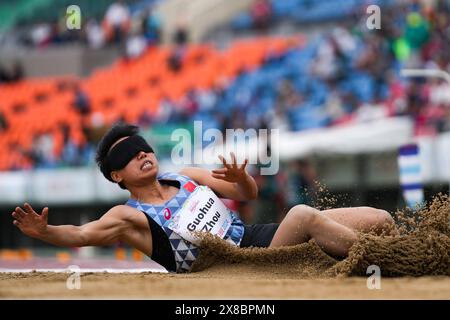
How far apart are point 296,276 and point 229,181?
2.71 feet

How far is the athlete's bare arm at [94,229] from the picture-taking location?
20.2 feet

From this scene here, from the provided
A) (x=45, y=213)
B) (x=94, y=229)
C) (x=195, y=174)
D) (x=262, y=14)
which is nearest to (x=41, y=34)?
(x=262, y=14)

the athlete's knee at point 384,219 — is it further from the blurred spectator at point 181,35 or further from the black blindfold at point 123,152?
the blurred spectator at point 181,35

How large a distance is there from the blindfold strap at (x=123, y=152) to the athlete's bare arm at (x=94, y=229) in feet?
1.11

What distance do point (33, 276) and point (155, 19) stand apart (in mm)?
20854

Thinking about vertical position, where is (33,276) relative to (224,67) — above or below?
below

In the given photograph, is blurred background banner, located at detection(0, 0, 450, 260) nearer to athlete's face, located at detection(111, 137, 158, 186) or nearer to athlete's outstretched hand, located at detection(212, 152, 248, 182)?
athlete's outstretched hand, located at detection(212, 152, 248, 182)

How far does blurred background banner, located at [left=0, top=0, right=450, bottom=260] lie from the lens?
1468 centimetres

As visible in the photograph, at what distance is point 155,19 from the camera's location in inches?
1081

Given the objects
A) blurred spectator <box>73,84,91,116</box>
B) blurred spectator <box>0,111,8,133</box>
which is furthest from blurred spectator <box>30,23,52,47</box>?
blurred spectator <box>73,84,91,116</box>

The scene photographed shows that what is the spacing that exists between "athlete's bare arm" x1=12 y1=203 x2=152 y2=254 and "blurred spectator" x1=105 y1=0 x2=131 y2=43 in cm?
2121

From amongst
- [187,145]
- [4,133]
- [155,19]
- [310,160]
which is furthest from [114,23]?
[310,160]

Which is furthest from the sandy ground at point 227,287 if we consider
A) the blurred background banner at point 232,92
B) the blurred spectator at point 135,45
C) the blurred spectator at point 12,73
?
the blurred spectator at point 12,73

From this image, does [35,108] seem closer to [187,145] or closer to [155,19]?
[155,19]
